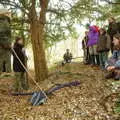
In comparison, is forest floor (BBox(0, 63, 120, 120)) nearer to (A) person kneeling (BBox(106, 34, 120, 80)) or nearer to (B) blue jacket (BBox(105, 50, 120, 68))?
(A) person kneeling (BBox(106, 34, 120, 80))

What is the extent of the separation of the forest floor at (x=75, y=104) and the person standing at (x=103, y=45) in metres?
1.38

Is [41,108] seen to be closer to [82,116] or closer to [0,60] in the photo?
[82,116]

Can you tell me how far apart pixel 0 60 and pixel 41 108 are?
10.3 ft

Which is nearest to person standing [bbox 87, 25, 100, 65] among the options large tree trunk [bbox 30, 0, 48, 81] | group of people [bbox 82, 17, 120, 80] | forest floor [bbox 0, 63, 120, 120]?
group of people [bbox 82, 17, 120, 80]

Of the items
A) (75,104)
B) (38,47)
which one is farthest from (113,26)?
(75,104)

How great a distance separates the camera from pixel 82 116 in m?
6.83

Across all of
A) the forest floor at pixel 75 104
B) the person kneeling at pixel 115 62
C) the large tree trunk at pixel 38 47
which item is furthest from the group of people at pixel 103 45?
the large tree trunk at pixel 38 47

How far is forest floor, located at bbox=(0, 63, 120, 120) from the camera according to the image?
6.91m

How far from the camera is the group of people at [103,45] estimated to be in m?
8.73

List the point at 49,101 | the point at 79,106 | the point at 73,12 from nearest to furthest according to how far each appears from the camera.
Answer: the point at 79,106 → the point at 49,101 → the point at 73,12

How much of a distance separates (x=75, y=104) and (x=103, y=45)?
3.87m

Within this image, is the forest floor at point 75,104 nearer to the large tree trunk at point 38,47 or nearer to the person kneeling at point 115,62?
the person kneeling at point 115,62

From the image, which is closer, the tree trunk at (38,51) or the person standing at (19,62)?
the person standing at (19,62)

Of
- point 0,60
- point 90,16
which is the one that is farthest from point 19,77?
point 90,16
